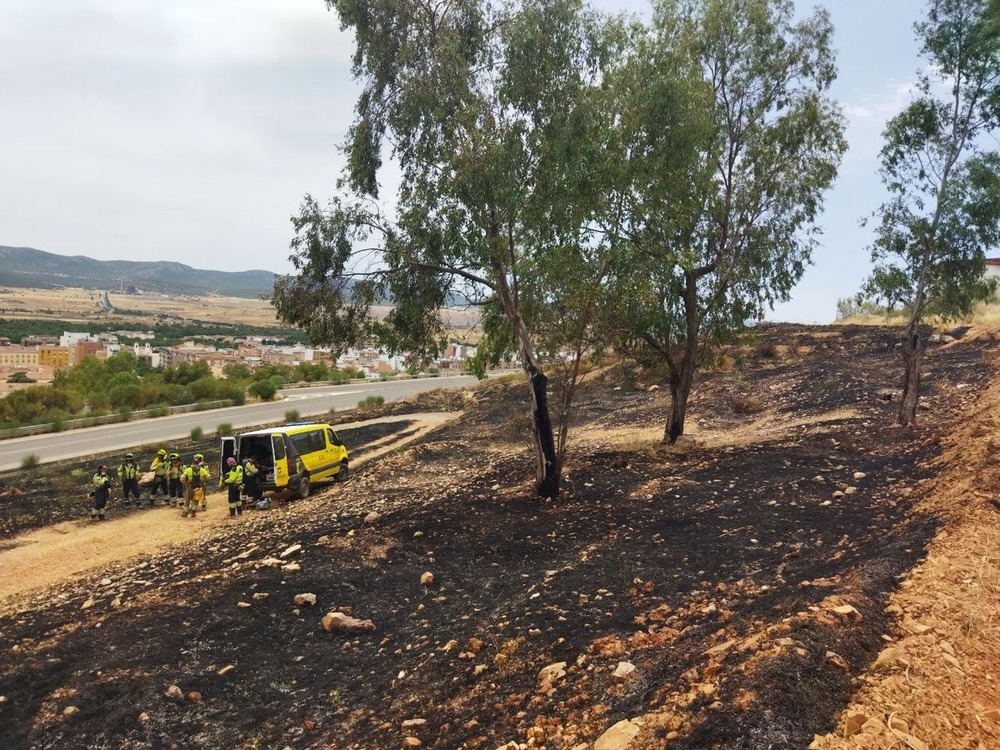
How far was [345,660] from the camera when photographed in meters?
8.14

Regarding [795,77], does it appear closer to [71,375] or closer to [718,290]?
[718,290]

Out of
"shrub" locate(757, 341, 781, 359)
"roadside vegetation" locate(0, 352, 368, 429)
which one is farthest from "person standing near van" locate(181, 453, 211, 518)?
"roadside vegetation" locate(0, 352, 368, 429)

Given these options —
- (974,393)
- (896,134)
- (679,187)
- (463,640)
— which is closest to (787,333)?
(974,393)

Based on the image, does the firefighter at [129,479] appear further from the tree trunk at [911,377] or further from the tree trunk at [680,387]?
the tree trunk at [911,377]

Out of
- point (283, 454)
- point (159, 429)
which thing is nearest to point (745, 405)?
point (283, 454)

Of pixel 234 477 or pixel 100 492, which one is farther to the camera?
pixel 100 492

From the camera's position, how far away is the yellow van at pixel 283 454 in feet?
58.0

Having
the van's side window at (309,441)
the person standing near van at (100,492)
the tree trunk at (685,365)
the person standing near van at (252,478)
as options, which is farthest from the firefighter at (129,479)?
the tree trunk at (685,365)

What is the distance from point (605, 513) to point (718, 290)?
24.8 ft

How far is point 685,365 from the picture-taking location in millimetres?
17844

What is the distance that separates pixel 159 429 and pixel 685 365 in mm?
31887

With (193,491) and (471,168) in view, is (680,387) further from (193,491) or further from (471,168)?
(193,491)

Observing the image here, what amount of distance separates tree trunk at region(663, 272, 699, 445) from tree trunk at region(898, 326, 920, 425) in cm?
485

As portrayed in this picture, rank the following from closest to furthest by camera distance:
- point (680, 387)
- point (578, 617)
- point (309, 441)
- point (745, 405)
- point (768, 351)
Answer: point (578, 617) → point (680, 387) → point (309, 441) → point (745, 405) → point (768, 351)
